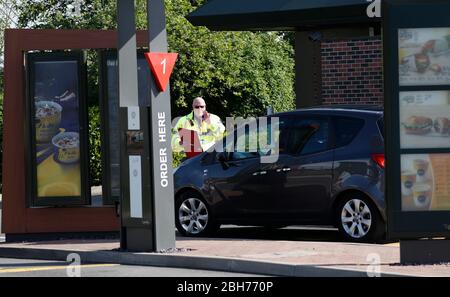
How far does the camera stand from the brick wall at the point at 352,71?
66.4 feet

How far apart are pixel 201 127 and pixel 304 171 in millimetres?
3362

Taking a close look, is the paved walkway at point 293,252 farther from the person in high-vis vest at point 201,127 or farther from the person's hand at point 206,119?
the person's hand at point 206,119

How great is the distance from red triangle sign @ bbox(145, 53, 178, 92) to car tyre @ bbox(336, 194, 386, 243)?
2690 mm

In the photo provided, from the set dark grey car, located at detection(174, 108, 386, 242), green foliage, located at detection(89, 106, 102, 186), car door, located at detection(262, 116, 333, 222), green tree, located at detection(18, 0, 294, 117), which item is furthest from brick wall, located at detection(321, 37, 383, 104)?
green tree, located at detection(18, 0, 294, 117)

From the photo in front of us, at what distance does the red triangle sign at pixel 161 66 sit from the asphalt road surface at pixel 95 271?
6.84 feet

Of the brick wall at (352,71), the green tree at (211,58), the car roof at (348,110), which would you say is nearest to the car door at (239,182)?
the car roof at (348,110)

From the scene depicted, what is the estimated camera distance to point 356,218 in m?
13.5

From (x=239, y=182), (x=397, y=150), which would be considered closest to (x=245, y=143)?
(x=239, y=182)

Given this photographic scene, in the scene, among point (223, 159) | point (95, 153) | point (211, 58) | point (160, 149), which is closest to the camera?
point (160, 149)

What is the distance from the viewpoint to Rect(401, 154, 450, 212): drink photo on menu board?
10.9m

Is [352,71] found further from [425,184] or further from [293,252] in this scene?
[425,184]

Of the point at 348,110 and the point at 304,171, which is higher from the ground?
the point at 348,110

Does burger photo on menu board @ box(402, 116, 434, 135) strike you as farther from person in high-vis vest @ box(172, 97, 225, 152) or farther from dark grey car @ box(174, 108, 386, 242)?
person in high-vis vest @ box(172, 97, 225, 152)
